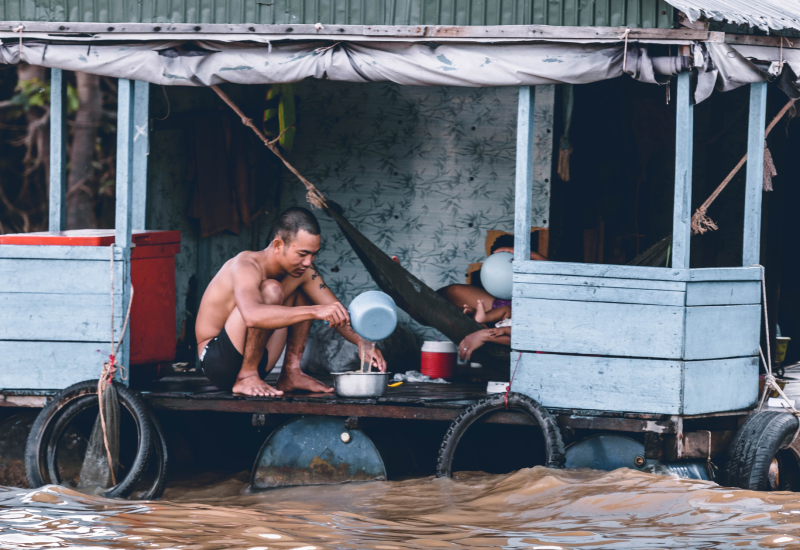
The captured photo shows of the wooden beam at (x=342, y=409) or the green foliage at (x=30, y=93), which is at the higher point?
the green foliage at (x=30, y=93)

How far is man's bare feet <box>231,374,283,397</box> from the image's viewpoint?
20.1ft

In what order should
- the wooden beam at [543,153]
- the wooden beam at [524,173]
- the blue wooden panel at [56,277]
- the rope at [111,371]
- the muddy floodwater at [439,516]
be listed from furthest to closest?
1. the wooden beam at [543,153]
2. the blue wooden panel at [56,277]
3. the rope at [111,371]
4. the wooden beam at [524,173]
5. the muddy floodwater at [439,516]

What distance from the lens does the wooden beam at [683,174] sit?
5547 mm

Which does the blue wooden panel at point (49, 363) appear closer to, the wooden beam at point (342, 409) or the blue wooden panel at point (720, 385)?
the wooden beam at point (342, 409)

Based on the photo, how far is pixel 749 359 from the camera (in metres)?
5.92

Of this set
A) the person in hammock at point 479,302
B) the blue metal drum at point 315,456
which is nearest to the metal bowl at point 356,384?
the blue metal drum at point 315,456

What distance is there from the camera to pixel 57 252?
620 cm

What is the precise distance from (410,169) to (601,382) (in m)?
3.32

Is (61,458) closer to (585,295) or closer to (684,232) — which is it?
(585,295)

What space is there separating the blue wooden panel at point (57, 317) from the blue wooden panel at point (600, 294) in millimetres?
2557

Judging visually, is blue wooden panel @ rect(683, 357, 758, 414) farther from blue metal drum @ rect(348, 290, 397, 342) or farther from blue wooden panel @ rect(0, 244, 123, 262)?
blue wooden panel @ rect(0, 244, 123, 262)

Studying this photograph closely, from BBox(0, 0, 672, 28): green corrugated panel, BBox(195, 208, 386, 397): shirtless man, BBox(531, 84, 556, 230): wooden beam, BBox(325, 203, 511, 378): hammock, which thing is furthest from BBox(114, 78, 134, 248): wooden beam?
Result: BBox(531, 84, 556, 230): wooden beam

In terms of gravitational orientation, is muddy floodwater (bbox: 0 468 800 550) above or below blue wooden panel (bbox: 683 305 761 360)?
below

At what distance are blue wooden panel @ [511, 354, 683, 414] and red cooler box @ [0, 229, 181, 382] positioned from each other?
246 centimetres
